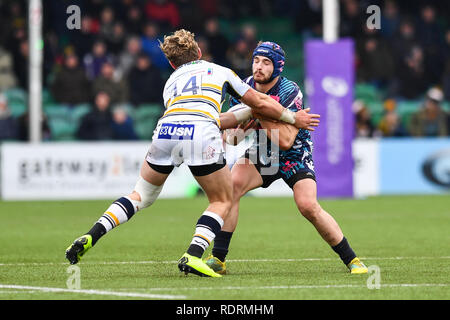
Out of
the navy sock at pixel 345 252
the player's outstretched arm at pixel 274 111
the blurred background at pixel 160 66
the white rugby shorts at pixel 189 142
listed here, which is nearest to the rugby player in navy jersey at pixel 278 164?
the navy sock at pixel 345 252

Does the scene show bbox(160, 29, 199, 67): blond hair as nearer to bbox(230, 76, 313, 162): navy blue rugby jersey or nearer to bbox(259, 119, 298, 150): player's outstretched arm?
bbox(230, 76, 313, 162): navy blue rugby jersey

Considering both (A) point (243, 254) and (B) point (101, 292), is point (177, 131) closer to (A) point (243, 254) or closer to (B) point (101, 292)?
(B) point (101, 292)

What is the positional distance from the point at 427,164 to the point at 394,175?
2.30 ft

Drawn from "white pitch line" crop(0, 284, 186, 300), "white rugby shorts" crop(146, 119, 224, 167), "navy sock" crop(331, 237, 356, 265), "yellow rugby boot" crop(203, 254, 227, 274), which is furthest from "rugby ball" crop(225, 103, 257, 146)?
"white pitch line" crop(0, 284, 186, 300)

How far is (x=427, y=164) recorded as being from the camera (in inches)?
808

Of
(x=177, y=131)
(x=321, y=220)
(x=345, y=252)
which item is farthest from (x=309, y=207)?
(x=177, y=131)

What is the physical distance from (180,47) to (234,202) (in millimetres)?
1477

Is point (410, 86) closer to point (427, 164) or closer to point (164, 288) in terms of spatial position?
point (427, 164)

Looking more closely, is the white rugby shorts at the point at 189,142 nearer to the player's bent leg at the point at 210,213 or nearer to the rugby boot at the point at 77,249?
the player's bent leg at the point at 210,213

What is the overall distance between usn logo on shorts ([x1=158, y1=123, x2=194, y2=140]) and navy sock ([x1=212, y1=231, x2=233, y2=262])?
120 centimetres

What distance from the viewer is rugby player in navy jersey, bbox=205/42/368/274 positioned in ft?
28.4

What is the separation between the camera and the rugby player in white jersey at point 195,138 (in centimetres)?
819

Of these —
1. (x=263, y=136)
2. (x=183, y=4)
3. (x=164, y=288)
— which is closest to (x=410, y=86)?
(x=183, y=4)

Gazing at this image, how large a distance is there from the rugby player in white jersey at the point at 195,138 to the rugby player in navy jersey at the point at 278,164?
0.33 meters
